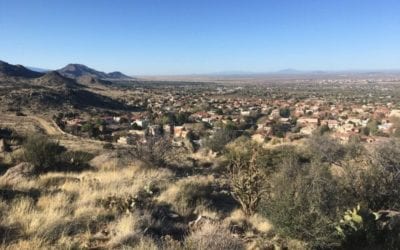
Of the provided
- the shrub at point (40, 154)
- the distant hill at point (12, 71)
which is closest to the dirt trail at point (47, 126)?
the shrub at point (40, 154)

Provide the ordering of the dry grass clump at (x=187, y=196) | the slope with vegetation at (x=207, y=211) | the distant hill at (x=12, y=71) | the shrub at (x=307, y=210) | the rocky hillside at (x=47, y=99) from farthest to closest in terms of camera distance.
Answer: the distant hill at (x=12, y=71)
the rocky hillside at (x=47, y=99)
the dry grass clump at (x=187, y=196)
the shrub at (x=307, y=210)
the slope with vegetation at (x=207, y=211)

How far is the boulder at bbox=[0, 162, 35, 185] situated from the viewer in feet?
33.4

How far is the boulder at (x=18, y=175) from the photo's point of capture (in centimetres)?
1017

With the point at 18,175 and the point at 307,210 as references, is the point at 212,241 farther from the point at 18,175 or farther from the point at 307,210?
the point at 18,175

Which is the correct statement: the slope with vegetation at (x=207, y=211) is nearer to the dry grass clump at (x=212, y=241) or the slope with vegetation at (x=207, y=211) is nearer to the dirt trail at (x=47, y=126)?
the dry grass clump at (x=212, y=241)

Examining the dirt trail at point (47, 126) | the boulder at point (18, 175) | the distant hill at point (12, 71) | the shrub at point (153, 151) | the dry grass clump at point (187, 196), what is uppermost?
the boulder at point (18, 175)

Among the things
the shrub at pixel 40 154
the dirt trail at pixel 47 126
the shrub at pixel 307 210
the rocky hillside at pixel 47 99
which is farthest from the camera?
the rocky hillside at pixel 47 99

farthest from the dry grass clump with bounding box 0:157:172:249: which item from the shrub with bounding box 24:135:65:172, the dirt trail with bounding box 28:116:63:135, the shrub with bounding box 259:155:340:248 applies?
the dirt trail with bounding box 28:116:63:135

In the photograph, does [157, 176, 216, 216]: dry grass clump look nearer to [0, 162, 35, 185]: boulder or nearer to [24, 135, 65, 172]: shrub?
[0, 162, 35, 185]: boulder

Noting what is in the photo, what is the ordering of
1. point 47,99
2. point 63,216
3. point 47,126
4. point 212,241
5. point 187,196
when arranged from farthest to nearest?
1. point 47,99
2. point 47,126
3. point 187,196
4. point 63,216
5. point 212,241

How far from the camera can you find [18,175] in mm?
10922

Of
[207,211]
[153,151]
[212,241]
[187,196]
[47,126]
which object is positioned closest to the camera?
[212,241]

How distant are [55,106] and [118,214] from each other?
218 ft

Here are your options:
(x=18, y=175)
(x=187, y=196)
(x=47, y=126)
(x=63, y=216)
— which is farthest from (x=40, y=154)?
(x=47, y=126)
